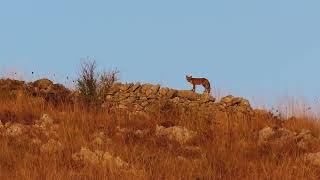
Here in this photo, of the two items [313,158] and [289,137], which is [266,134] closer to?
[289,137]

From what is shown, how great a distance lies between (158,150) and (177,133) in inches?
38.0

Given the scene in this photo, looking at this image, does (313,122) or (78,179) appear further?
(313,122)

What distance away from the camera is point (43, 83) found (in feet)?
48.0

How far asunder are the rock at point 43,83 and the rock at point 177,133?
15.4 feet

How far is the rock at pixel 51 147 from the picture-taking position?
369 inches

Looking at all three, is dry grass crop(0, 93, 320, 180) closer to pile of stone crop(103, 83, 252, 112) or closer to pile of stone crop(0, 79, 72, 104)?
pile of stone crop(103, 83, 252, 112)

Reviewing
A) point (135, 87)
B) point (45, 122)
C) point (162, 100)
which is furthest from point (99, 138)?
point (135, 87)

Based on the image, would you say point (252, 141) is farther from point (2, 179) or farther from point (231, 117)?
point (2, 179)

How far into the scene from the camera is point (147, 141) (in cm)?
1041

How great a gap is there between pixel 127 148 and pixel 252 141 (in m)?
2.56

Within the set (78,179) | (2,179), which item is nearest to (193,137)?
(78,179)

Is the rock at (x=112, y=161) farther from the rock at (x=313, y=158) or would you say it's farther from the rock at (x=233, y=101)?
the rock at (x=233, y=101)

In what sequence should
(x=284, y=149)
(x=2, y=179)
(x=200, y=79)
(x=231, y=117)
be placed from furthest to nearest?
(x=200, y=79) → (x=231, y=117) → (x=284, y=149) → (x=2, y=179)

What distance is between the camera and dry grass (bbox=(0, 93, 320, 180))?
27.9ft
